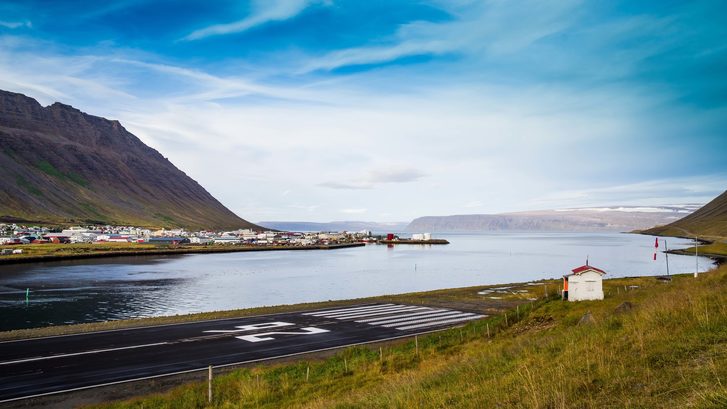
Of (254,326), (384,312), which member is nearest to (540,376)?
(254,326)

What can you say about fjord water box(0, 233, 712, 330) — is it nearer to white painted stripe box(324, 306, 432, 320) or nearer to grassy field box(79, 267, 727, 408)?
white painted stripe box(324, 306, 432, 320)

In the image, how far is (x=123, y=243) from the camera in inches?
7254

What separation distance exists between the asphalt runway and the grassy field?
4.24 meters

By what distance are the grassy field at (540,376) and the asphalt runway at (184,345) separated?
13.9ft

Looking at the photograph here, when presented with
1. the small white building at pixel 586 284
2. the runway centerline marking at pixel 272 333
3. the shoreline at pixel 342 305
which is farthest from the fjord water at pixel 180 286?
the small white building at pixel 586 284

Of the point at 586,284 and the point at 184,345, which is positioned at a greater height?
the point at 586,284

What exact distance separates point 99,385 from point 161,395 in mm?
4236

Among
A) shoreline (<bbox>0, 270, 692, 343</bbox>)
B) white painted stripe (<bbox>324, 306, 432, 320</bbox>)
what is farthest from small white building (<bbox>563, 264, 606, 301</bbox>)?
white painted stripe (<bbox>324, 306, 432, 320</bbox>)

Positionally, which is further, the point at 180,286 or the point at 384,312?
the point at 180,286

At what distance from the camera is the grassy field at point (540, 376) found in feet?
26.2

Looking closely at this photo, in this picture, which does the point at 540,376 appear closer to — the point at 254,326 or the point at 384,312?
the point at 254,326

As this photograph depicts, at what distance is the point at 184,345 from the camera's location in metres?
28.5

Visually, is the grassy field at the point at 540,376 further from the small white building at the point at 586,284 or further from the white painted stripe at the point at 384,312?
the small white building at the point at 586,284

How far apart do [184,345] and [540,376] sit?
24206mm
